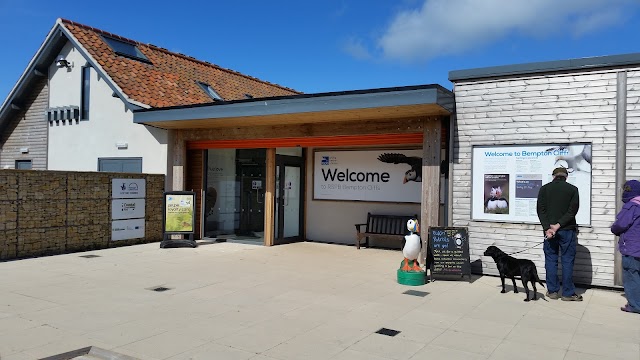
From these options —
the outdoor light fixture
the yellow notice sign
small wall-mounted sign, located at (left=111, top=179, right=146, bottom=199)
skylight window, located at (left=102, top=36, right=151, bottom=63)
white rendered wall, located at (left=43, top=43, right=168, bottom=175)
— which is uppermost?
skylight window, located at (left=102, top=36, right=151, bottom=63)

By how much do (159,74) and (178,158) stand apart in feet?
12.4

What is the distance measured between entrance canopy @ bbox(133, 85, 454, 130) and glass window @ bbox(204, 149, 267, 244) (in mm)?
1155

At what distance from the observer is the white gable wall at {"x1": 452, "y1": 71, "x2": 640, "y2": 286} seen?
7.38m

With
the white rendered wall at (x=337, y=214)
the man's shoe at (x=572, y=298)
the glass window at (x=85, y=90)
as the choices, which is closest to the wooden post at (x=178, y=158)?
the white rendered wall at (x=337, y=214)

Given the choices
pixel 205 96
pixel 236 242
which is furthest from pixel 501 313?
pixel 205 96

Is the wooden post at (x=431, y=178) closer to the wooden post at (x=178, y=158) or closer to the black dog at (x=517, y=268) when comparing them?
the black dog at (x=517, y=268)

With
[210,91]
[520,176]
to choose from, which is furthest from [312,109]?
[210,91]

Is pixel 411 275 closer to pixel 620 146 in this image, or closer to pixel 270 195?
pixel 620 146

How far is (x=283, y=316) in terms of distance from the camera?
5715 mm

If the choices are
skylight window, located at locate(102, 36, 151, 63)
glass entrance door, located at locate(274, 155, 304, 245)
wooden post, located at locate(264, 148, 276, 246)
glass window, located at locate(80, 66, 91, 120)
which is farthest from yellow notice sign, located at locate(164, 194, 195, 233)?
skylight window, located at locate(102, 36, 151, 63)

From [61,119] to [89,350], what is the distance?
11.5 m

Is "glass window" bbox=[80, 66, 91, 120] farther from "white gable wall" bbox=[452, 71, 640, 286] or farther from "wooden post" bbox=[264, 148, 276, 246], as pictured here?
"white gable wall" bbox=[452, 71, 640, 286]

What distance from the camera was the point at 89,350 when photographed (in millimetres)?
4555

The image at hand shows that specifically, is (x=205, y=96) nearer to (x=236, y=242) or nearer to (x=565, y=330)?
(x=236, y=242)
